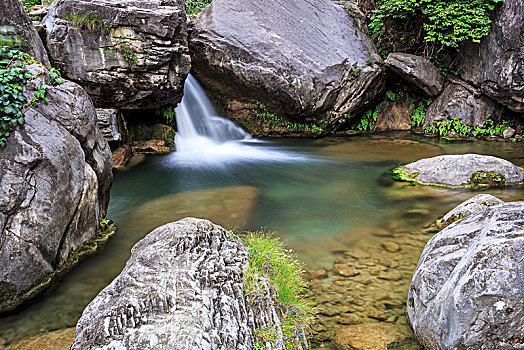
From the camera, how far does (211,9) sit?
12312 mm

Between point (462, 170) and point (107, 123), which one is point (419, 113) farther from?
point (107, 123)

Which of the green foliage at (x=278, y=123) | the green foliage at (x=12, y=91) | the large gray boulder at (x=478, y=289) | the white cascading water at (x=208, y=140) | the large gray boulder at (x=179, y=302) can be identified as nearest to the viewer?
the large gray boulder at (x=179, y=302)

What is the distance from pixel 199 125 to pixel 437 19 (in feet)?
32.2

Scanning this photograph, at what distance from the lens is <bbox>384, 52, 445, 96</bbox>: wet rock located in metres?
13.6

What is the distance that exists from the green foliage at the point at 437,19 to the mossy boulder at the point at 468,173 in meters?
6.43

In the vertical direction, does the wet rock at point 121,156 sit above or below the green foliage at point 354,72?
below

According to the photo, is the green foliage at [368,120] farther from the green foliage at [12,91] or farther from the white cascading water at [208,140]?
the green foliage at [12,91]

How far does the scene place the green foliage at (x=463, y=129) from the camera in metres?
13.4

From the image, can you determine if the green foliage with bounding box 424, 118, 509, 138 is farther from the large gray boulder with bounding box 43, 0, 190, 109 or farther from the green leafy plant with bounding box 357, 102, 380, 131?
the large gray boulder with bounding box 43, 0, 190, 109

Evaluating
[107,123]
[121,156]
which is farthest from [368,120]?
[107,123]

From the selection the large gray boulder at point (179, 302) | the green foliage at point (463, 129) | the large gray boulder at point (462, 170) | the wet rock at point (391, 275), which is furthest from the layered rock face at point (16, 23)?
the green foliage at point (463, 129)

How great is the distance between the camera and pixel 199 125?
1346 centimetres

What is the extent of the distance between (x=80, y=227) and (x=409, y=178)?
7.02 meters

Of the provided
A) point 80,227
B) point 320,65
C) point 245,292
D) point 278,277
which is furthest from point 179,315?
point 320,65
